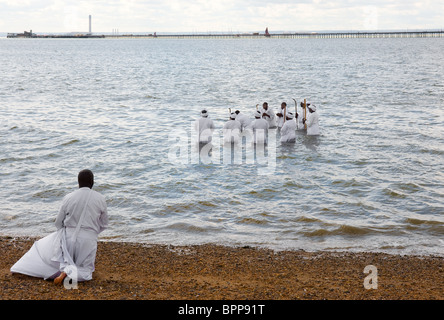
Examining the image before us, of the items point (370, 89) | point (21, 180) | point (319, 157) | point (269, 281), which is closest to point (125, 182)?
point (21, 180)

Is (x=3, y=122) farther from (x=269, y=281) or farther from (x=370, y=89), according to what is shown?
(x=370, y=89)

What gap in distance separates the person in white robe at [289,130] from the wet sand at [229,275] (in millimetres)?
11102

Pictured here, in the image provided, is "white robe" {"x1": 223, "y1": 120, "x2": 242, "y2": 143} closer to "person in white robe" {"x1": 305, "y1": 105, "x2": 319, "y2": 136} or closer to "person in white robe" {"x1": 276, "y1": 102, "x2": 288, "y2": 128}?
"person in white robe" {"x1": 276, "y1": 102, "x2": 288, "y2": 128}

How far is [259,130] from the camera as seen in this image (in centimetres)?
2183

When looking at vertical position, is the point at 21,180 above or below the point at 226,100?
below

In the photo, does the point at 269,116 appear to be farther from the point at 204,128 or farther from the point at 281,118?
the point at 204,128

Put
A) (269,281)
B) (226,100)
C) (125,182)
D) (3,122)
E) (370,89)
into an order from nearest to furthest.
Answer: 1. (269,281)
2. (125,182)
3. (3,122)
4. (226,100)
5. (370,89)

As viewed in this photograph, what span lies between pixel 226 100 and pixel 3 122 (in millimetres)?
16088

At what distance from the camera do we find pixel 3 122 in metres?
28.2

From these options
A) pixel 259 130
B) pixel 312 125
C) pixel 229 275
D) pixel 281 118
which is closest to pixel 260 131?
pixel 259 130

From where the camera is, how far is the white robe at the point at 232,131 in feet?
72.0

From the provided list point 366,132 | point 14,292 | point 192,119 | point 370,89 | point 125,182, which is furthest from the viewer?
point 370,89

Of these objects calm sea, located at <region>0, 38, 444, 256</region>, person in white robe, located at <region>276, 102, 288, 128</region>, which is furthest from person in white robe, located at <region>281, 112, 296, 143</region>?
person in white robe, located at <region>276, 102, 288, 128</region>

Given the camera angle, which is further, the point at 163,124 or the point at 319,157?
the point at 163,124
